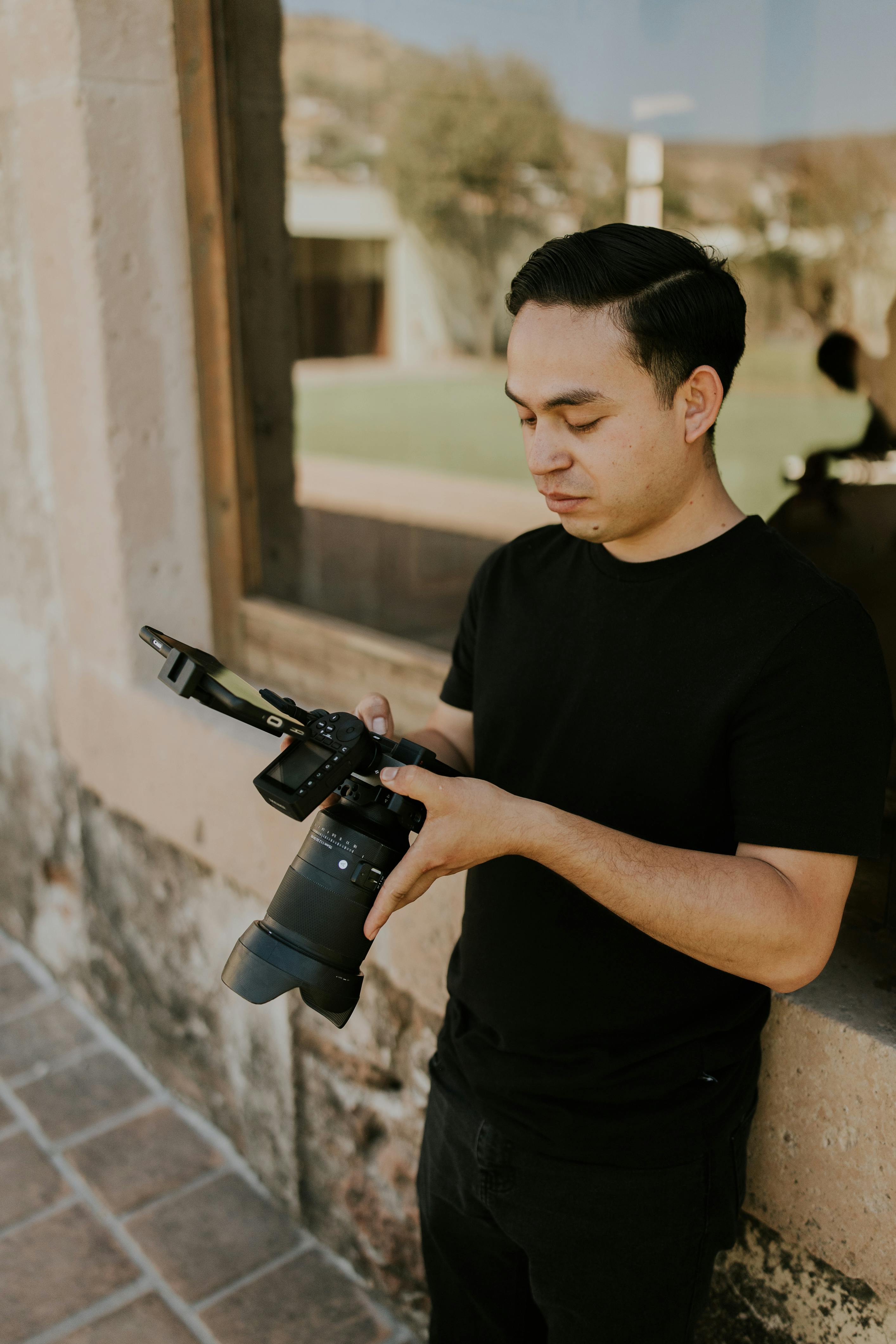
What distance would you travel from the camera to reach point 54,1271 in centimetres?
233

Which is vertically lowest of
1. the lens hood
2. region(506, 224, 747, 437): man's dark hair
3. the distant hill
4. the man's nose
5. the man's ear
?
the lens hood

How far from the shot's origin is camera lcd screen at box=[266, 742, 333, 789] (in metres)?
1.16

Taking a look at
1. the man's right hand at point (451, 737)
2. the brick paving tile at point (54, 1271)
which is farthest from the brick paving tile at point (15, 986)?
the man's right hand at point (451, 737)

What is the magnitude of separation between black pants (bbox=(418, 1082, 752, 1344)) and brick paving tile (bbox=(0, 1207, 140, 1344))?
49.0 inches

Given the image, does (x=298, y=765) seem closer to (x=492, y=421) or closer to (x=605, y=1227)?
(x=605, y=1227)

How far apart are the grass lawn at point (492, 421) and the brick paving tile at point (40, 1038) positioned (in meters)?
2.65

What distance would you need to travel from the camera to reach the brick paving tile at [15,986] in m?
3.29

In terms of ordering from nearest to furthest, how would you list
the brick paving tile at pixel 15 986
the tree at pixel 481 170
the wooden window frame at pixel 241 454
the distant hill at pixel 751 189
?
1. the wooden window frame at pixel 241 454
2. the brick paving tile at pixel 15 986
3. the distant hill at pixel 751 189
4. the tree at pixel 481 170

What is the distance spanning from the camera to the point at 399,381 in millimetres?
9453

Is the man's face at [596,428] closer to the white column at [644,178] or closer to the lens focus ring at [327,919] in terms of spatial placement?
the lens focus ring at [327,919]

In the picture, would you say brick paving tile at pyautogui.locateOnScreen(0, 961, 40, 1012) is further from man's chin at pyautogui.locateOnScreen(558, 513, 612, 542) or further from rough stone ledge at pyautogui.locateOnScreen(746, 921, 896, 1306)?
man's chin at pyautogui.locateOnScreen(558, 513, 612, 542)

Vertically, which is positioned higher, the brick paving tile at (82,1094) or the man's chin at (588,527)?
the man's chin at (588,527)

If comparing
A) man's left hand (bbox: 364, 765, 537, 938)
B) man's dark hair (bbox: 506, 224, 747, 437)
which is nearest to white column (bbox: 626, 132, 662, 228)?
man's dark hair (bbox: 506, 224, 747, 437)

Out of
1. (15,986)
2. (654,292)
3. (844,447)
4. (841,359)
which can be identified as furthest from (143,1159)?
(841,359)
